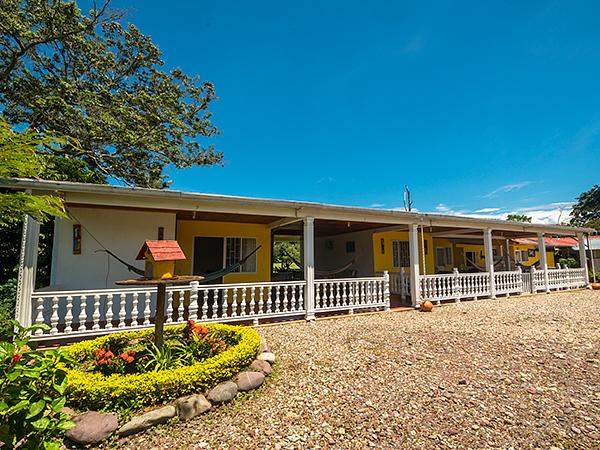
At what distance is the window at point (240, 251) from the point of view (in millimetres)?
8742

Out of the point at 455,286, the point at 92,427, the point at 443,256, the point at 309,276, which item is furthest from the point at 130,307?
the point at 443,256

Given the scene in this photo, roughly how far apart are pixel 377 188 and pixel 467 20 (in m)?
19.3

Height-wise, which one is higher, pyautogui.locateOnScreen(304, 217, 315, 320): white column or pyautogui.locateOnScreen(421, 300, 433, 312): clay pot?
pyautogui.locateOnScreen(304, 217, 315, 320): white column

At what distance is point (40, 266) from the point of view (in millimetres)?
7629

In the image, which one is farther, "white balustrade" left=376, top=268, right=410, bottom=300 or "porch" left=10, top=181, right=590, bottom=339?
"white balustrade" left=376, top=268, right=410, bottom=300

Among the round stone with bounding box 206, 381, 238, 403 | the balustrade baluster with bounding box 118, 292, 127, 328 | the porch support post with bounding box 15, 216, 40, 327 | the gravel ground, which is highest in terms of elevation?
the porch support post with bounding box 15, 216, 40, 327

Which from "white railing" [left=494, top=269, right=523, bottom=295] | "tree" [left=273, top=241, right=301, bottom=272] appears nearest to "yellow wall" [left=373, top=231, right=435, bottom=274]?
"white railing" [left=494, top=269, right=523, bottom=295]

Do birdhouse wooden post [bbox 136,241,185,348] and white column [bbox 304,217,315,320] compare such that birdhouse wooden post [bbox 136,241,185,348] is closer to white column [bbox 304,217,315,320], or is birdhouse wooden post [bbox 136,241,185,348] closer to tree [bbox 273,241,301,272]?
white column [bbox 304,217,315,320]

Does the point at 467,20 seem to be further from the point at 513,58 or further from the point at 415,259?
the point at 415,259

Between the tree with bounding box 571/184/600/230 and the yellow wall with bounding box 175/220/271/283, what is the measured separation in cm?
4440

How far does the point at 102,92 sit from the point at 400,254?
46.4ft

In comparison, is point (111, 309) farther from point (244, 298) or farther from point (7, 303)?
point (244, 298)

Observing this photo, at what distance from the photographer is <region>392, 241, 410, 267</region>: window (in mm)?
11773

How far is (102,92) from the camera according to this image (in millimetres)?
11594
